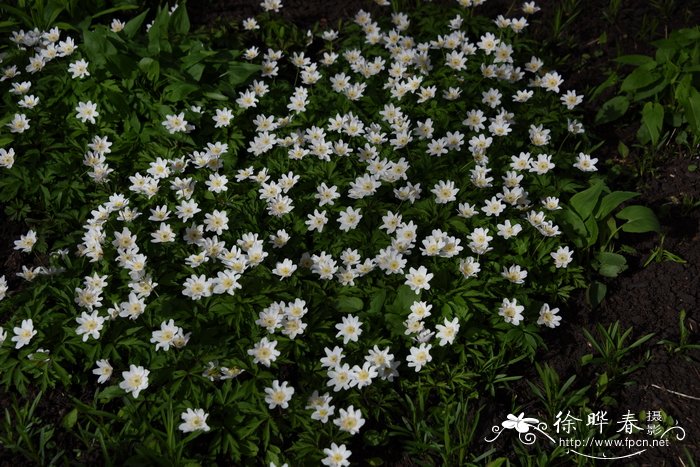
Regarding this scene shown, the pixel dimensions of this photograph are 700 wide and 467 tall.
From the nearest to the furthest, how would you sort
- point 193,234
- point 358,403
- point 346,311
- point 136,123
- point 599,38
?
point 358,403 → point 346,311 → point 193,234 → point 136,123 → point 599,38

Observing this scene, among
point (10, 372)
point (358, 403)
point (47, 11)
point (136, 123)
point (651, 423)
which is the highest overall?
point (47, 11)

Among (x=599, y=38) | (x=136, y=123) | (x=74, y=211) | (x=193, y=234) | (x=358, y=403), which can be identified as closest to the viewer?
(x=358, y=403)

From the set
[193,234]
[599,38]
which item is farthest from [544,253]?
[599,38]

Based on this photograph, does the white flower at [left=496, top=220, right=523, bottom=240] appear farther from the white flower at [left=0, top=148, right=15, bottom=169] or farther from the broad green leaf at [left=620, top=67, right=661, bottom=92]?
the white flower at [left=0, top=148, right=15, bottom=169]

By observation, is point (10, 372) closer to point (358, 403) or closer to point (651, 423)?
point (358, 403)

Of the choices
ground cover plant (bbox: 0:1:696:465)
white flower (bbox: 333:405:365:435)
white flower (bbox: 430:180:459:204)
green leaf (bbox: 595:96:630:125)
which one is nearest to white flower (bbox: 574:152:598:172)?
ground cover plant (bbox: 0:1:696:465)

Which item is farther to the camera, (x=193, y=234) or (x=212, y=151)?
(x=212, y=151)
